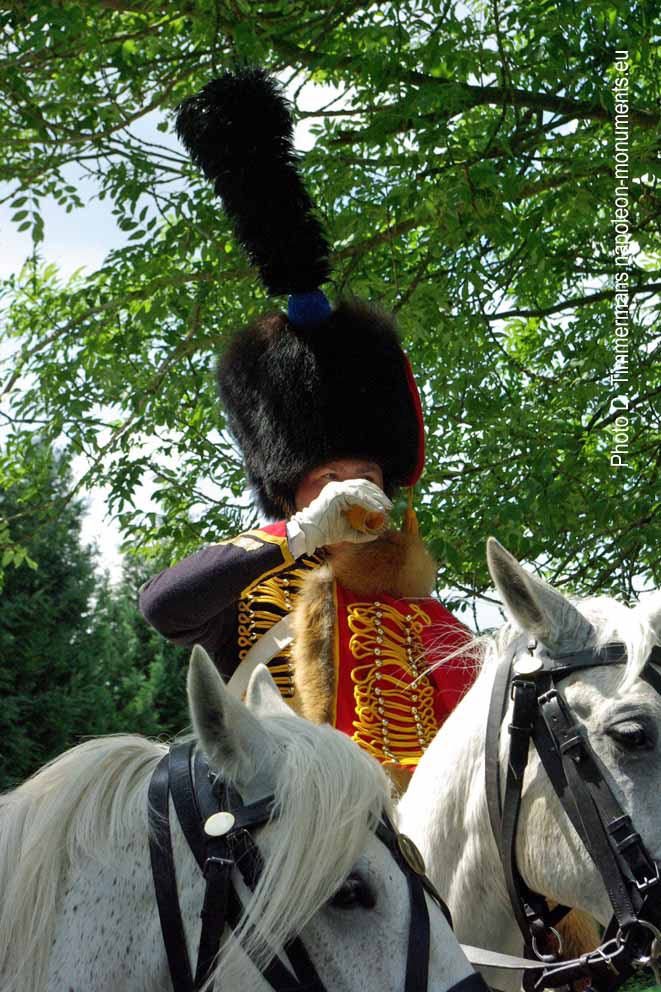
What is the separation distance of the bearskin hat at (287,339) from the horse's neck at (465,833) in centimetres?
130

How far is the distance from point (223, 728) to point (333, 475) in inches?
76.3

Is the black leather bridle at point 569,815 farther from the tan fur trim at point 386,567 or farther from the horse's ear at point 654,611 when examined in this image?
the tan fur trim at point 386,567

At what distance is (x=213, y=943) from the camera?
1.60 metres

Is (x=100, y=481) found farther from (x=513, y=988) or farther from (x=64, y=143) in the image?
(x=513, y=988)

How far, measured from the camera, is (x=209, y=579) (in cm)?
279

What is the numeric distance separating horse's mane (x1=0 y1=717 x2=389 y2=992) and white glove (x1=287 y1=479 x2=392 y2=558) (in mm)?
976

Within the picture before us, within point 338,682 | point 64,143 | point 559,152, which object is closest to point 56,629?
point 64,143

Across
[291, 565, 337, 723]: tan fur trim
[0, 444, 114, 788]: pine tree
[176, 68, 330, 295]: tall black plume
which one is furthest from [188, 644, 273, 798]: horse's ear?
[0, 444, 114, 788]: pine tree

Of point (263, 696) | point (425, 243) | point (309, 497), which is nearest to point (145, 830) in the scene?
point (263, 696)

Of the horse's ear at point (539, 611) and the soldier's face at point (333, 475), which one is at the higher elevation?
the soldier's face at point (333, 475)

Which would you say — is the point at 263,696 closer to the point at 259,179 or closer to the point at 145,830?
the point at 145,830

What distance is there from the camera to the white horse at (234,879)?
1604mm

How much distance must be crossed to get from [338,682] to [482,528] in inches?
99.5

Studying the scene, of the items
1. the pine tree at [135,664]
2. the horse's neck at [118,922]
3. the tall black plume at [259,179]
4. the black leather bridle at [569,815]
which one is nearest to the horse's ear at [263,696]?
the horse's neck at [118,922]
